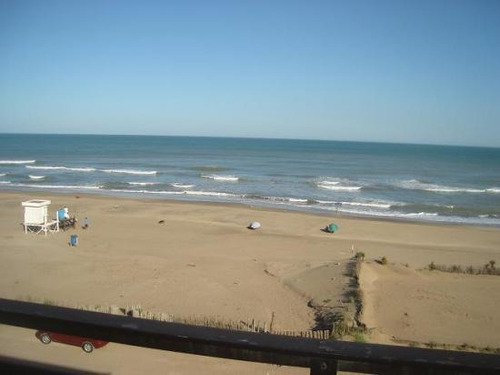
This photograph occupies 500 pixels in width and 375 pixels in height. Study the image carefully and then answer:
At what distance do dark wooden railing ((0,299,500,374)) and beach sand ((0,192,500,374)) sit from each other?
1.82 feet

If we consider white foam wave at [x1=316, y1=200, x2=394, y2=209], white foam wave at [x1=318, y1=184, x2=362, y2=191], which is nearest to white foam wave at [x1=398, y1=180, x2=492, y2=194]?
white foam wave at [x1=318, y1=184, x2=362, y2=191]

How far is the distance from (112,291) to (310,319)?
5.94 m

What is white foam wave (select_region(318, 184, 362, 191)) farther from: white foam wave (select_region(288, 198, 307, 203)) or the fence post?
the fence post

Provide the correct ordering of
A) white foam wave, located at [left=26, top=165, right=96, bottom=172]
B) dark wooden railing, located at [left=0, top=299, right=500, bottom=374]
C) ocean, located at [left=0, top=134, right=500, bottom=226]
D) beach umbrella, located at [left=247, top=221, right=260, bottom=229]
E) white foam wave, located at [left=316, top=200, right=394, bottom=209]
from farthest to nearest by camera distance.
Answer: white foam wave, located at [left=26, top=165, right=96, bottom=172] < white foam wave, located at [left=316, top=200, right=394, bottom=209] < ocean, located at [left=0, top=134, right=500, bottom=226] < beach umbrella, located at [left=247, top=221, right=260, bottom=229] < dark wooden railing, located at [left=0, top=299, right=500, bottom=374]

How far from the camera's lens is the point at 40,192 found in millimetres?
34094

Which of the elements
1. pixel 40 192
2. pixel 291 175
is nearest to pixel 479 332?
pixel 40 192

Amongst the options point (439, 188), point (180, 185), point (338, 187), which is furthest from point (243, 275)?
point (439, 188)

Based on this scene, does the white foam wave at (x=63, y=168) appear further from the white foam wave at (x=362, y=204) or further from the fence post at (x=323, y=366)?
the fence post at (x=323, y=366)

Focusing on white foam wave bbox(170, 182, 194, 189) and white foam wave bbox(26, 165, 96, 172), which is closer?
white foam wave bbox(170, 182, 194, 189)

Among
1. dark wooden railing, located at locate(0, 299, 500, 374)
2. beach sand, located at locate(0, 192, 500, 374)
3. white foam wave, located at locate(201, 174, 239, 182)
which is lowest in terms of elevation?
beach sand, located at locate(0, 192, 500, 374)

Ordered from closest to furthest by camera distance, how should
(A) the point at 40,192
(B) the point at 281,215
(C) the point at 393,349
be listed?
1. (C) the point at 393,349
2. (B) the point at 281,215
3. (A) the point at 40,192

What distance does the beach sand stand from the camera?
32.0ft

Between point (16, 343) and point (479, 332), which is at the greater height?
point (16, 343)

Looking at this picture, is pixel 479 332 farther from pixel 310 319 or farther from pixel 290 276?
pixel 290 276
